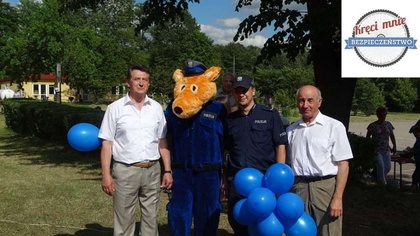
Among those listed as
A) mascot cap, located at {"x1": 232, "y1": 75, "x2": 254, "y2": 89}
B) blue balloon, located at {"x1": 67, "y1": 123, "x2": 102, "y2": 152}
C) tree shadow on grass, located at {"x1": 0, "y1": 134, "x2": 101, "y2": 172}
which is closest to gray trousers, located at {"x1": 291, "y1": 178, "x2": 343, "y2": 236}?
mascot cap, located at {"x1": 232, "y1": 75, "x2": 254, "y2": 89}

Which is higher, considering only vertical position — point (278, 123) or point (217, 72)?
point (217, 72)

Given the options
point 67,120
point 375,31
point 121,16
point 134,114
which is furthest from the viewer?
point 121,16

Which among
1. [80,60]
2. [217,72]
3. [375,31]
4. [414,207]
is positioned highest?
[80,60]

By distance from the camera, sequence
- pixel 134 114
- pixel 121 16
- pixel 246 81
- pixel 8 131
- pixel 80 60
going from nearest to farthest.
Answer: pixel 246 81, pixel 134 114, pixel 8 131, pixel 80 60, pixel 121 16

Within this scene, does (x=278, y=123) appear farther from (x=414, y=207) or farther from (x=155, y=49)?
(x=155, y=49)

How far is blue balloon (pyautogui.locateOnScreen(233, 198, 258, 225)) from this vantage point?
12.1ft

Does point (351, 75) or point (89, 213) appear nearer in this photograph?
point (351, 75)

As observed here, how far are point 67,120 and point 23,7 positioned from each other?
118ft

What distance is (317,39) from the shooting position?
7168 millimetres

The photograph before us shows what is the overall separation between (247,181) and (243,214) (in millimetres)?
259

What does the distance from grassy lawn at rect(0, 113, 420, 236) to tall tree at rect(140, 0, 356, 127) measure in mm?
1574

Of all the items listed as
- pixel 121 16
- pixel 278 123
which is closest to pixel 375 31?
pixel 278 123

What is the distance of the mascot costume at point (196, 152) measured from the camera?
423 cm

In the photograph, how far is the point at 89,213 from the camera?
6.66 metres
